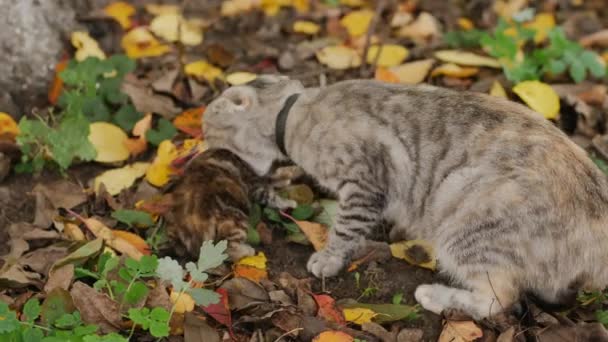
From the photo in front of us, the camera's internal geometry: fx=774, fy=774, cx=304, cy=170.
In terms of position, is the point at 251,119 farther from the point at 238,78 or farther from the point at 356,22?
the point at 356,22

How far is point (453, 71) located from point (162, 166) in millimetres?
2178

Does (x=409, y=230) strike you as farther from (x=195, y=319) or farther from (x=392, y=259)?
(x=195, y=319)

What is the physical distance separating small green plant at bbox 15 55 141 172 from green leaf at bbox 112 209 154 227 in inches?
17.9

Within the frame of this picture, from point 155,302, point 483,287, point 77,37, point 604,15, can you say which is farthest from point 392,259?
point 604,15

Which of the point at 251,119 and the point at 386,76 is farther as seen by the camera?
the point at 386,76

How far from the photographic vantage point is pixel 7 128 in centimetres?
477

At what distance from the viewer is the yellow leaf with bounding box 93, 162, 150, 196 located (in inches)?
181

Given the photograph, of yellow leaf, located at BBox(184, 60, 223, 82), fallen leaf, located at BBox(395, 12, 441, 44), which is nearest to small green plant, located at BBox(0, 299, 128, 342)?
yellow leaf, located at BBox(184, 60, 223, 82)

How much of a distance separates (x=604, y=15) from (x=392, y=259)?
3755mm

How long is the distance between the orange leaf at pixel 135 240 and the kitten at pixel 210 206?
0.15m

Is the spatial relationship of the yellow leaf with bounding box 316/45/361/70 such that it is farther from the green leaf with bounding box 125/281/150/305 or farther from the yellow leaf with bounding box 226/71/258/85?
the green leaf with bounding box 125/281/150/305

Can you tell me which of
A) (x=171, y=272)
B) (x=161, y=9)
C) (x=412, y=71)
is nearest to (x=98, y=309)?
(x=171, y=272)

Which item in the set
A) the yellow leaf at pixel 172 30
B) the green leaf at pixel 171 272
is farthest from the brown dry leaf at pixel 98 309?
the yellow leaf at pixel 172 30

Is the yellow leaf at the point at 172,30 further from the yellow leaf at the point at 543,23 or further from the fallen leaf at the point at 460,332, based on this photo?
the fallen leaf at the point at 460,332
